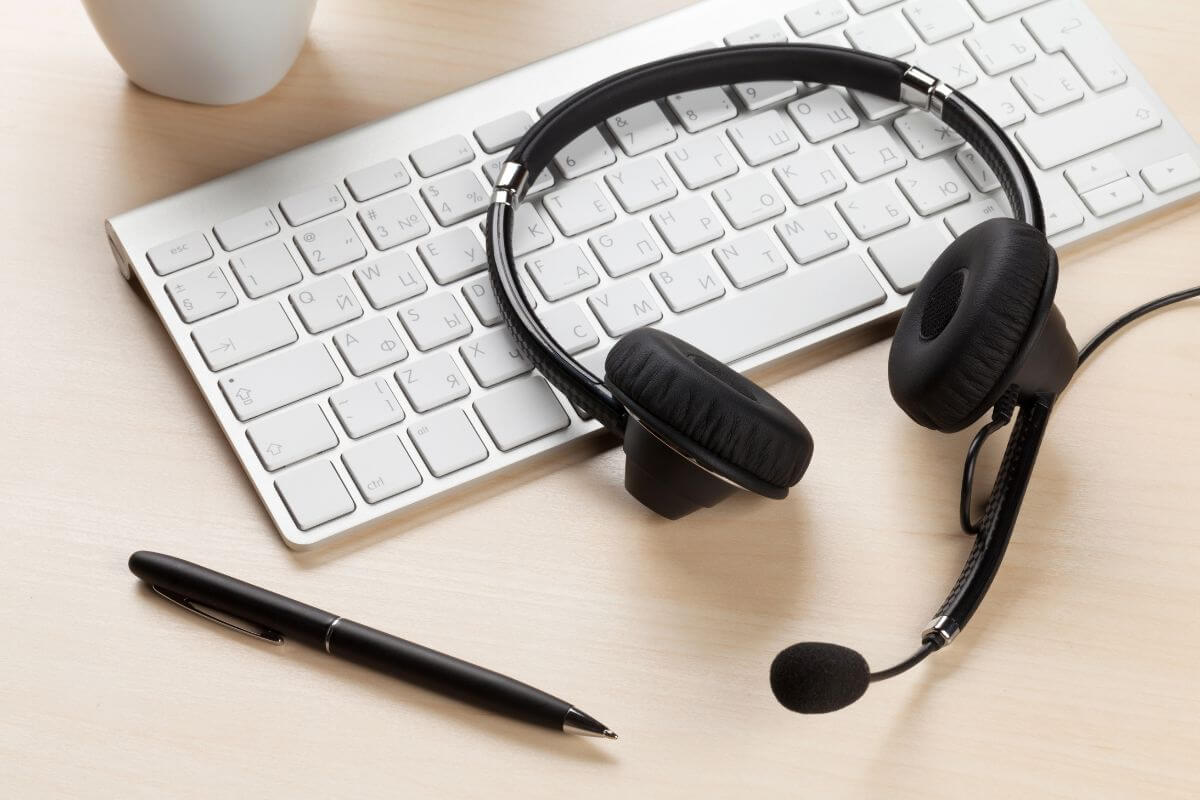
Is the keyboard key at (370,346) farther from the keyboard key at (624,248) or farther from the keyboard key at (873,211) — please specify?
the keyboard key at (873,211)

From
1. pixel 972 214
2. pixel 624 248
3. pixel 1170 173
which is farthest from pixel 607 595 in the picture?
pixel 1170 173

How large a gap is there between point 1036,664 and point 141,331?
1.50 ft

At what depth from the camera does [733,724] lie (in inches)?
22.1

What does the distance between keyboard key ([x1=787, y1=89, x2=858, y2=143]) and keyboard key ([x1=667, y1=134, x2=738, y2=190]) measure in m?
0.05

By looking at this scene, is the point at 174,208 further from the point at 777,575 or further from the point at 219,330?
the point at 777,575

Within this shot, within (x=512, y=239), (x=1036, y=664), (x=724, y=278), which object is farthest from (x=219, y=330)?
(x=1036, y=664)

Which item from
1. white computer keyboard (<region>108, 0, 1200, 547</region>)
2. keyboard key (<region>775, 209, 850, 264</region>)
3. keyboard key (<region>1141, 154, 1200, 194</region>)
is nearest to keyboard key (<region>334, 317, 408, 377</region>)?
white computer keyboard (<region>108, 0, 1200, 547</region>)

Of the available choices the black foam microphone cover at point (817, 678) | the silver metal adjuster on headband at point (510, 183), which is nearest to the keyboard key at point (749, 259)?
the silver metal adjuster on headband at point (510, 183)

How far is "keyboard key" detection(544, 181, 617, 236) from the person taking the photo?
2.23ft

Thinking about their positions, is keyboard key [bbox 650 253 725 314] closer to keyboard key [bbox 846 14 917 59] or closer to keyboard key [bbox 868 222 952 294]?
keyboard key [bbox 868 222 952 294]

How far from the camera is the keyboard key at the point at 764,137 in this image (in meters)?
0.71

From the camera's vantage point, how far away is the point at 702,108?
2.37 ft

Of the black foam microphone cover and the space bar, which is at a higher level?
the space bar

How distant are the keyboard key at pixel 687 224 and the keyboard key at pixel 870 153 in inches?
3.3
